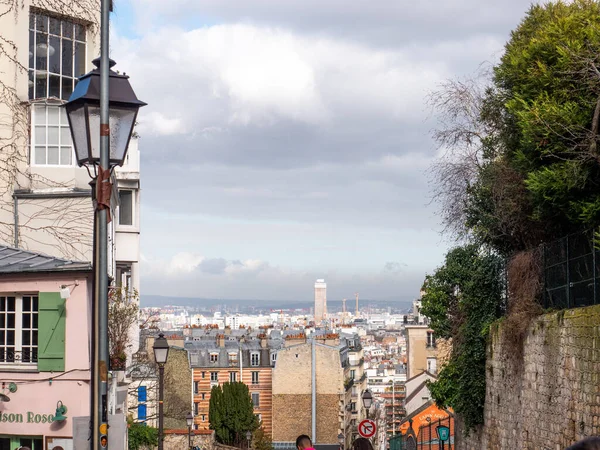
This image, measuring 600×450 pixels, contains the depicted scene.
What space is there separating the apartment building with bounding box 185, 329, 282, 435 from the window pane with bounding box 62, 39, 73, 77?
2487 inches

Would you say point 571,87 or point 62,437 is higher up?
point 571,87

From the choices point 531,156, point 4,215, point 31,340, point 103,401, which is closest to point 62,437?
point 31,340

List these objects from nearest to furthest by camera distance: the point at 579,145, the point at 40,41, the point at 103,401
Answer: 1. the point at 103,401
2. the point at 579,145
3. the point at 40,41

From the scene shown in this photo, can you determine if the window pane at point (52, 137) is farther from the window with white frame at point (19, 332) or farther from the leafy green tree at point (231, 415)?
the leafy green tree at point (231, 415)

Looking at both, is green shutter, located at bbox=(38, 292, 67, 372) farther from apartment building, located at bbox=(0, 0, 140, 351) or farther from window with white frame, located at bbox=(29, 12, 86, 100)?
window with white frame, located at bbox=(29, 12, 86, 100)

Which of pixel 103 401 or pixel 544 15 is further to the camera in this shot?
pixel 544 15

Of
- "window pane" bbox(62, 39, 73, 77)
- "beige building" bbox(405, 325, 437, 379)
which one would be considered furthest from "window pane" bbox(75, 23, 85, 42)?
"beige building" bbox(405, 325, 437, 379)

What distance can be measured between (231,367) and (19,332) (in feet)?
241

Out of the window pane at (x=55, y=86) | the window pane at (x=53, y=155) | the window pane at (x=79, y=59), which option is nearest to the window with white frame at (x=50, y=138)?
the window pane at (x=53, y=155)

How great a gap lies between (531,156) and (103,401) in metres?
10.6

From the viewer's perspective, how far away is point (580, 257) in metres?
15.4

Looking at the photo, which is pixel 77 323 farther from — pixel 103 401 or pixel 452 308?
pixel 452 308

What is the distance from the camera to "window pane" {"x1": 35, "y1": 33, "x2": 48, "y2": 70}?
22.4 m

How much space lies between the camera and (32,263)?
55.5ft
